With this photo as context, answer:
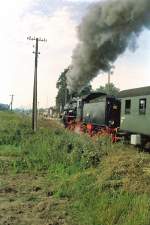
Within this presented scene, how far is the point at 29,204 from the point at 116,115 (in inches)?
706

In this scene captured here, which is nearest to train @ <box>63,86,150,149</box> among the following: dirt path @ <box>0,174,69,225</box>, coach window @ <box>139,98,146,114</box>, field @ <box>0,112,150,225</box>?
coach window @ <box>139,98,146,114</box>

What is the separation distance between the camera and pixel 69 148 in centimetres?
1975

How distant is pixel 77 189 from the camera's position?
39.0 ft

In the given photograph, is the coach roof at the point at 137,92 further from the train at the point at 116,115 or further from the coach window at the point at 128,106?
the coach window at the point at 128,106

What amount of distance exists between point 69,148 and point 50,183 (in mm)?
6289

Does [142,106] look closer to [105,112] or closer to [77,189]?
[105,112]

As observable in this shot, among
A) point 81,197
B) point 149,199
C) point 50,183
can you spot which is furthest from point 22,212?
point 50,183

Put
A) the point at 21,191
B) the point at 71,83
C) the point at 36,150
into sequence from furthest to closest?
the point at 71,83 < the point at 36,150 < the point at 21,191

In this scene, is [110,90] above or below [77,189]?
above

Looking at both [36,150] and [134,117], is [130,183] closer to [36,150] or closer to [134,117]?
[36,150]

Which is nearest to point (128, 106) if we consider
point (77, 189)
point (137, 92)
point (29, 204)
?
point (137, 92)

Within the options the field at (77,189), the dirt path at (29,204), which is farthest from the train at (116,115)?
the dirt path at (29,204)

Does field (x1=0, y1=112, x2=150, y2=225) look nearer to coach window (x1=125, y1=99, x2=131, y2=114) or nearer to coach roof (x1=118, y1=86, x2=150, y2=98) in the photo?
coach roof (x1=118, y1=86, x2=150, y2=98)

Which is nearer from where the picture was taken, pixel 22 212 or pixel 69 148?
pixel 22 212
